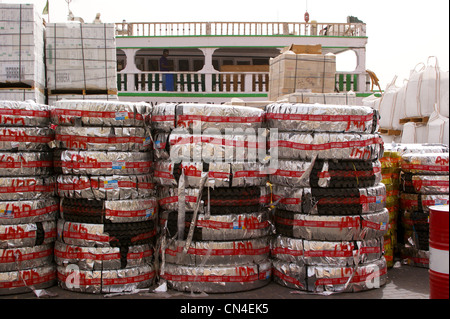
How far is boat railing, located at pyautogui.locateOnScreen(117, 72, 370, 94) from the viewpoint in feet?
63.1

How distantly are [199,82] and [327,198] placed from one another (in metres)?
15.5

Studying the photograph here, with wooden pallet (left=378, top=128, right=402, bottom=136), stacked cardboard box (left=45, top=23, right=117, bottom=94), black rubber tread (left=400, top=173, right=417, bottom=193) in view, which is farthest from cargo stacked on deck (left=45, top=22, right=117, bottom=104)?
wooden pallet (left=378, top=128, right=402, bottom=136)

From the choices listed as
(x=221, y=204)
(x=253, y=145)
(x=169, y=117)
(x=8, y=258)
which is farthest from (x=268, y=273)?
(x=8, y=258)

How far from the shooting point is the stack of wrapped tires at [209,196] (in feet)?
14.8

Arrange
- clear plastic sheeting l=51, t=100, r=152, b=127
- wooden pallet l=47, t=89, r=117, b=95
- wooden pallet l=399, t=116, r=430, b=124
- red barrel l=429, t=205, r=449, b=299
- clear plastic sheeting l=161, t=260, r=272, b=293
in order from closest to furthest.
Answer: red barrel l=429, t=205, r=449, b=299 < clear plastic sheeting l=161, t=260, r=272, b=293 < clear plastic sheeting l=51, t=100, r=152, b=127 < wooden pallet l=47, t=89, r=117, b=95 < wooden pallet l=399, t=116, r=430, b=124

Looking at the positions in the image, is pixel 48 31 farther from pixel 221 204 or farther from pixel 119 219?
pixel 221 204

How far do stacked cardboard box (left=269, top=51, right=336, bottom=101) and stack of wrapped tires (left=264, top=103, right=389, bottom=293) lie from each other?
150 inches

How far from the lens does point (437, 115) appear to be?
828cm

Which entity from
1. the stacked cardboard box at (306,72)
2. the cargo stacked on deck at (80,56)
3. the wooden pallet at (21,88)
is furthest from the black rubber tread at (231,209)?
the stacked cardboard box at (306,72)

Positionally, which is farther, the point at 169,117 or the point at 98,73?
the point at 98,73

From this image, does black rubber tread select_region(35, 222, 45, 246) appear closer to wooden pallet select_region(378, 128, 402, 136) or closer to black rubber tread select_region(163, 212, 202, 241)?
black rubber tread select_region(163, 212, 202, 241)

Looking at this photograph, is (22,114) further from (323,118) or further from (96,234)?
(323,118)

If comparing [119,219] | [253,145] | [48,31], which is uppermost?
[48,31]

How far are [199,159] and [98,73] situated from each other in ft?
11.1
